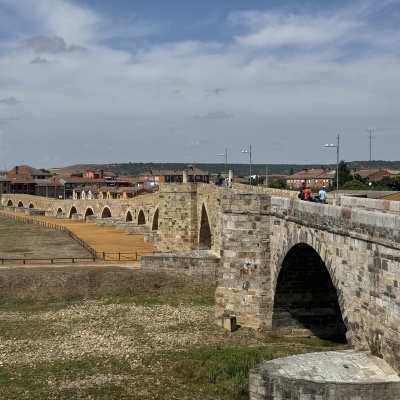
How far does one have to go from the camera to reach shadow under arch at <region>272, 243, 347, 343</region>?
911 inches

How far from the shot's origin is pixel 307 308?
23531 mm

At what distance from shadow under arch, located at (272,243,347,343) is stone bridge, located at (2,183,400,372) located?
0.04m

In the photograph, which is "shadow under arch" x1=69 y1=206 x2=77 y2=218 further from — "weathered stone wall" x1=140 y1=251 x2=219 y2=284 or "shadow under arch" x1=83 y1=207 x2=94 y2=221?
"weathered stone wall" x1=140 y1=251 x2=219 y2=284

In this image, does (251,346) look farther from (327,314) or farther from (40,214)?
(40,214)

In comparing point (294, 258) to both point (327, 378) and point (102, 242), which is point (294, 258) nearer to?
point (327, 378)

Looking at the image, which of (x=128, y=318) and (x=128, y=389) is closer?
(x=128, y=389)

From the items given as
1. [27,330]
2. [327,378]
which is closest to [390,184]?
[27,330]

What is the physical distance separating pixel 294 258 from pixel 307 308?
9.38 ft

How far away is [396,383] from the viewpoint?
13.1 m

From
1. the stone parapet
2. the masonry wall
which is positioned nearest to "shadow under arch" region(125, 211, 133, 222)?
the masonry wall

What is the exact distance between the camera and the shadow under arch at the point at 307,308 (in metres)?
23.1

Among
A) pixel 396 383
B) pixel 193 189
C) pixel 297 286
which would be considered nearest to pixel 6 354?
pixel 297 286

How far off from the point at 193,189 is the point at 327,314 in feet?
68.9

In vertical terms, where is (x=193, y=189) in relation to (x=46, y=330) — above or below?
above
